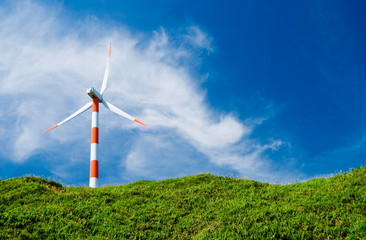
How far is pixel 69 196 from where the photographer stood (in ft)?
63.6

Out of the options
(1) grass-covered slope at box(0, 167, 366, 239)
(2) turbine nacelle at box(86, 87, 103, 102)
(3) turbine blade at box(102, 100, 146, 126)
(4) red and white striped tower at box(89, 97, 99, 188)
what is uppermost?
(2) turbine nacelle at box(86, 87, 103, 102)

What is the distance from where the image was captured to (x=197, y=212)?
16812 mm

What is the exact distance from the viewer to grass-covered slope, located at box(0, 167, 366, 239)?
13.1 m

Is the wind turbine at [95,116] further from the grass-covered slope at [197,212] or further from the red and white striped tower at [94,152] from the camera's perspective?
the grass-covered slope at [197,212]

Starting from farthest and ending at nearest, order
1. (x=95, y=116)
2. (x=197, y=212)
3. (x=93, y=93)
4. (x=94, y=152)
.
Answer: (x=93, y=93)
(x=95, y=116)
(x=94, y=152)
(x=197, y=212)

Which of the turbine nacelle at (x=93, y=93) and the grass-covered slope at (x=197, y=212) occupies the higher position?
the turbine nacelle at (x=93, y=93)

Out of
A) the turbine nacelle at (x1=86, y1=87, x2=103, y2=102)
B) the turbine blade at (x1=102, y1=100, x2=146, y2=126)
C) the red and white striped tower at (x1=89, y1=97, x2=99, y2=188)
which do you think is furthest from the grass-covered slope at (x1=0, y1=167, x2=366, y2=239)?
the turbine nacelle at (x1=86, y1=87, x2=103, y2=102)

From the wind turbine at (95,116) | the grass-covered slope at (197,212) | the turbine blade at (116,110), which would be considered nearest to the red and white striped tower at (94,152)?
the wind turbine at (95,116)

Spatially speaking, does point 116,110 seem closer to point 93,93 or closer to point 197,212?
point 93,93

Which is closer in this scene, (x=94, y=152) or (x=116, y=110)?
(x=94, y=152)

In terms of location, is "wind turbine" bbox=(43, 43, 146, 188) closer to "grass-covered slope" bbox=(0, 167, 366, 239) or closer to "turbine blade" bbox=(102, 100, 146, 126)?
"turbine blade" bbox=(102, 100, 146, 126)

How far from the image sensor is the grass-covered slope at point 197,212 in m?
13.1

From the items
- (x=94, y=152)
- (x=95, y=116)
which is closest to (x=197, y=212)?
(x=94, y=152)

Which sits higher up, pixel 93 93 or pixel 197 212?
pixel 93 93
